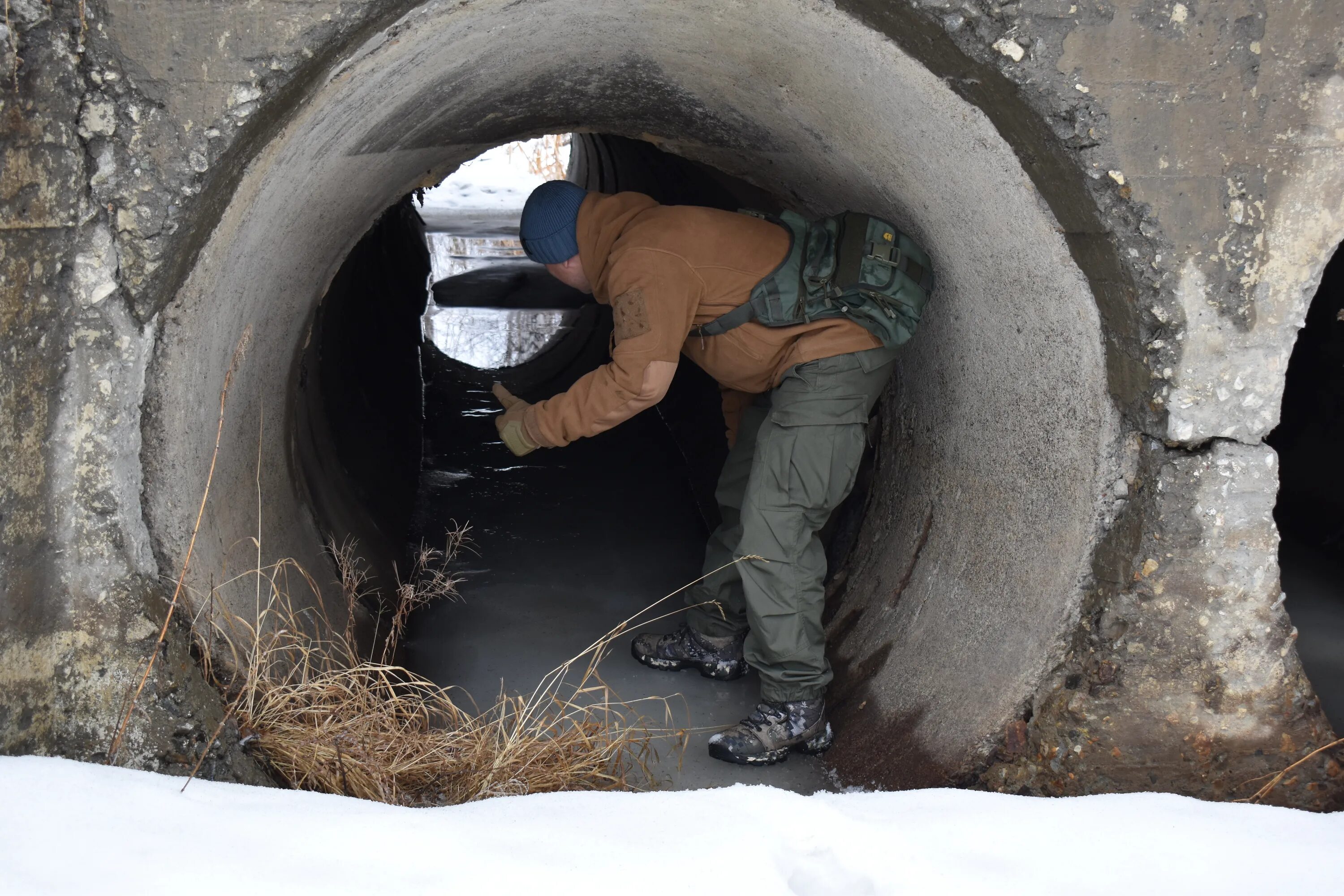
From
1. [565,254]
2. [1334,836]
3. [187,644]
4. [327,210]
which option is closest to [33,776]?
[187,644]

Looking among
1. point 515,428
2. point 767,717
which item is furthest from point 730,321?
point 767,717

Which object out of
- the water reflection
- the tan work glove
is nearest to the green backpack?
the tan work glove

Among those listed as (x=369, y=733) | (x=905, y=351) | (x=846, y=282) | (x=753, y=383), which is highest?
(x=846, y=282)

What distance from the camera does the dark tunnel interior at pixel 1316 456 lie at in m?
3.73

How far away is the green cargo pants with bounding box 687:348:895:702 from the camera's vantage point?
2871mm

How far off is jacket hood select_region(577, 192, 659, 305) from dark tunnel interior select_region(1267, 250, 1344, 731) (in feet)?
7.96

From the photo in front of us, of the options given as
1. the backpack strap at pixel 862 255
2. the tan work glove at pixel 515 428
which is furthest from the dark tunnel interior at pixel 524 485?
the backpack strap at pixel 862 255

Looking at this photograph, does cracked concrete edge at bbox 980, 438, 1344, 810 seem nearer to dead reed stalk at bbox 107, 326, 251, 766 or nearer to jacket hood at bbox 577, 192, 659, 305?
jacket hood at bbox 577, 192, 659, 305

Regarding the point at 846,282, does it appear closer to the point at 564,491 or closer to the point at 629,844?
the point at 629,844

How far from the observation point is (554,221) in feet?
9.48

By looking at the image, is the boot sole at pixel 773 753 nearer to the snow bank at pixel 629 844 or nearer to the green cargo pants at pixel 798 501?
the green cargo pants at pixel 798 501

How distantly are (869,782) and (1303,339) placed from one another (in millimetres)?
2884

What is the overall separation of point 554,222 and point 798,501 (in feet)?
3.39

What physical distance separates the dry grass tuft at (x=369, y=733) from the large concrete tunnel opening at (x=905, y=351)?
0.20m
